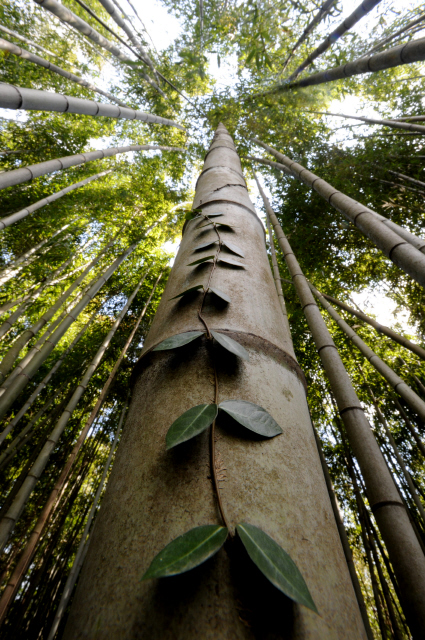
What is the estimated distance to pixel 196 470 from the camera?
369 mm

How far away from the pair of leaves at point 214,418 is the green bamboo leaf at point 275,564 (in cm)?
12

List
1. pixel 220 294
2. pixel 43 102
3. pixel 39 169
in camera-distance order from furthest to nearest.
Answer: pixel 39 169 < pixel 43 102 < pixel 220 294

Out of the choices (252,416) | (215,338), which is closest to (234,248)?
(215,338)

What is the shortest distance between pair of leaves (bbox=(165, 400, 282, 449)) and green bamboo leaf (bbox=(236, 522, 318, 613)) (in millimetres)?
121

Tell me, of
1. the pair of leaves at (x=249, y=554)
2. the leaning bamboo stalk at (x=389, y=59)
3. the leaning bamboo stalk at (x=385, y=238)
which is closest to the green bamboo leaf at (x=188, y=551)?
the pair of leaves at (x=249, y=554)

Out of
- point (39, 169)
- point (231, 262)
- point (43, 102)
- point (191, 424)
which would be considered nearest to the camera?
point (191, 424)

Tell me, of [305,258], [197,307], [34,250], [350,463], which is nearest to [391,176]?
[305,258]

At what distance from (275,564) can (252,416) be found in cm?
17

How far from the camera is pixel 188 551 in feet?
0.90

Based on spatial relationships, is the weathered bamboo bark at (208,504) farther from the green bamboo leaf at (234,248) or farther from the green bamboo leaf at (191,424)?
the green bamboo leaf at (234,248)

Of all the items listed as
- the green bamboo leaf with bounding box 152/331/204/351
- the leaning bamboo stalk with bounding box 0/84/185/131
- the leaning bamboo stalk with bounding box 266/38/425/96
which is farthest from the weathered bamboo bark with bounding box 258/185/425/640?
the leaning bamboo stalk with bounding box 0/84/185/131

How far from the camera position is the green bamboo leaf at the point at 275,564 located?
0.85 ft

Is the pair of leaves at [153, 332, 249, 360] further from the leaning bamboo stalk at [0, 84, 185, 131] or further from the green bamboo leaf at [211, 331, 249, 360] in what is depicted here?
the leaning bamboo stalk at [0, 84, 185, 131]

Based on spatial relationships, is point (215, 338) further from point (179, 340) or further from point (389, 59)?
point (389, 59)
